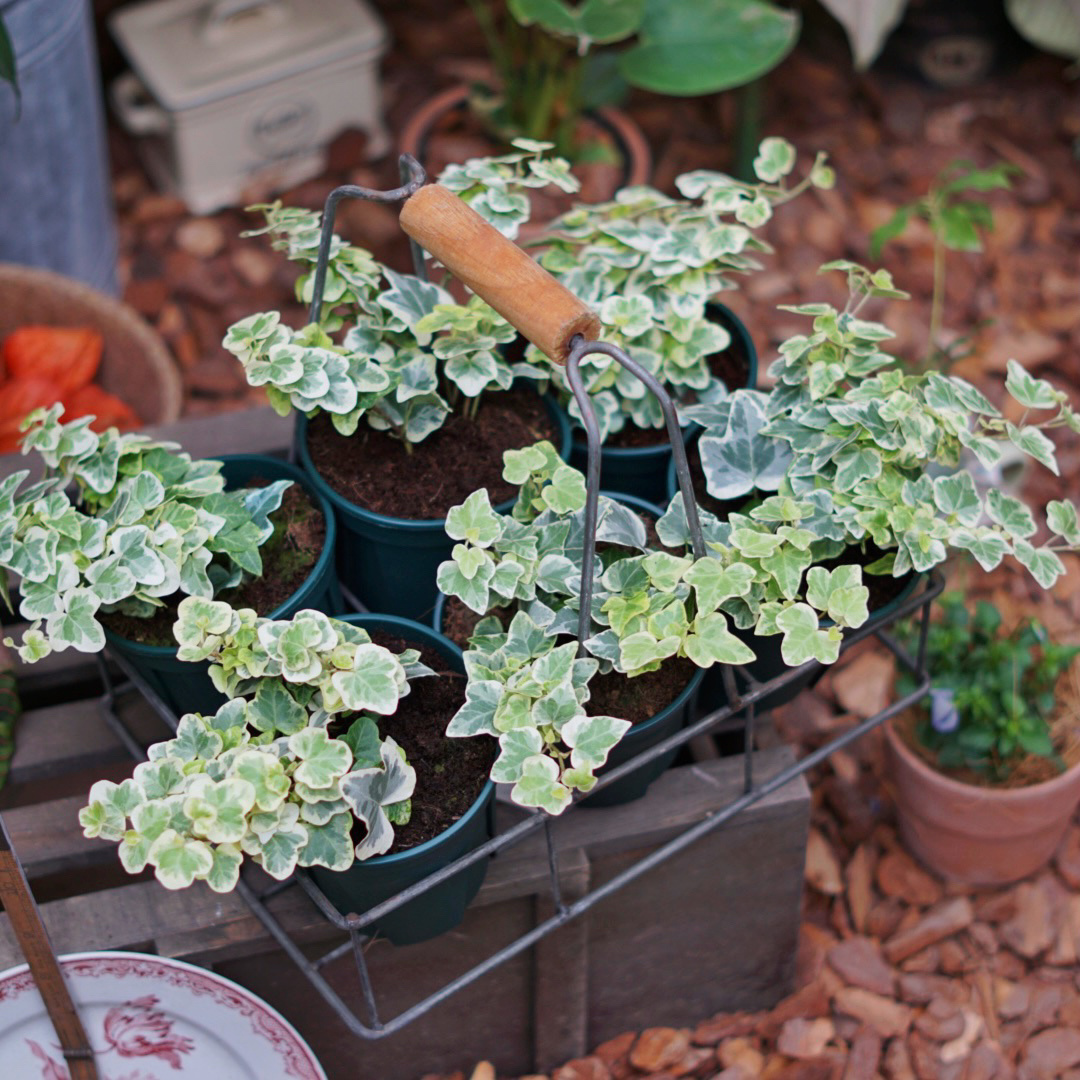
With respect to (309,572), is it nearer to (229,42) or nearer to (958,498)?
(958,498)

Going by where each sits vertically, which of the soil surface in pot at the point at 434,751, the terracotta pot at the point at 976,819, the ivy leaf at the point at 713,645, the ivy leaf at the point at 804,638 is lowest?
the terracotta pot at the point at 976,819

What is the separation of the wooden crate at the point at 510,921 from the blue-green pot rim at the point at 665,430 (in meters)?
0.30

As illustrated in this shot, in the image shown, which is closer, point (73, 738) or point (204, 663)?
point (204, 663)

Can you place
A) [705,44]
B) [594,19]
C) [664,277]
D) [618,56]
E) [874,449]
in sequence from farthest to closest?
1. [618,56]
2. [705,44]
3. [594,19]
4. [664,277]
5. [874,449]

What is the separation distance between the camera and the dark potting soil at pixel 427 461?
3.72 ft

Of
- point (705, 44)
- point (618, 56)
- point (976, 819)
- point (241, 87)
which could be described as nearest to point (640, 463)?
point (976, 819)

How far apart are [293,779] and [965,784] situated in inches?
31.4

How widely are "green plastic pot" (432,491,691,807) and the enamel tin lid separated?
1268 millimetres

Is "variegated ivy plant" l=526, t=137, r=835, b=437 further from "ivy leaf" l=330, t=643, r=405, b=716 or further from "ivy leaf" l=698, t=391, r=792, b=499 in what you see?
"ivy leaf" l=330, t=643, r=405, b=716

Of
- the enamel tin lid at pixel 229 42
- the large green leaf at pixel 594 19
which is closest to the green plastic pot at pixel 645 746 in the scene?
the large green leaf at pixel 594 19

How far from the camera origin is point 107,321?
5.41ft

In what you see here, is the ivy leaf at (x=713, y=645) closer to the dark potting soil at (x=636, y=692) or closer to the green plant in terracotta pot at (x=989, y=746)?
the dark potting soil at (x=636, y=692)

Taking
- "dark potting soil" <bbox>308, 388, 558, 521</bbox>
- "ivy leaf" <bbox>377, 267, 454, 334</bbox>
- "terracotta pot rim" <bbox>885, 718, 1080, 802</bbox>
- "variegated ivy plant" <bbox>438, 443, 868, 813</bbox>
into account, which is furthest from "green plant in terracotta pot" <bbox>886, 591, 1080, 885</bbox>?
"ivy leaf" <bbox>377, 267, 454, 334</bbox>

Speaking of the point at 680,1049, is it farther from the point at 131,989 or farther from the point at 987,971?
the point at 131,989
